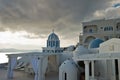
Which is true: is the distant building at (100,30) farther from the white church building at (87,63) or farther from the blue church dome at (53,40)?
the white church building at (87,63)

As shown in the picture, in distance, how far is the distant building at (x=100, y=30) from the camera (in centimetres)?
2997

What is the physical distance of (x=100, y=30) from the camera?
3152cm

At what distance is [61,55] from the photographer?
28953 mm

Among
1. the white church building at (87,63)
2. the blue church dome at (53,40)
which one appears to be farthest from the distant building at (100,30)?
the white church building at (87,63)

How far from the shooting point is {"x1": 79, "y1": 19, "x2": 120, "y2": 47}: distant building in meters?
30.0

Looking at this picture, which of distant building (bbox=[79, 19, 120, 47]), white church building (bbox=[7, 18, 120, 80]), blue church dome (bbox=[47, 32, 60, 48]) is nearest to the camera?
white church building (bbox=[7, 18, 120, 80])

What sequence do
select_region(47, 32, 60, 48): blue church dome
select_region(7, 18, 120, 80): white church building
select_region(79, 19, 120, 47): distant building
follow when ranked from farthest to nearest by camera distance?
select_region(47, 32, 60, 48): blue church dome → select_region(79, 19, 120, 47): distant building → select_region(7, 18, 120, 80): white church building

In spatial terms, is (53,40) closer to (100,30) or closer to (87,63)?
(100,30)

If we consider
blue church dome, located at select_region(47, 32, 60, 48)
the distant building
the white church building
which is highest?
the distant building

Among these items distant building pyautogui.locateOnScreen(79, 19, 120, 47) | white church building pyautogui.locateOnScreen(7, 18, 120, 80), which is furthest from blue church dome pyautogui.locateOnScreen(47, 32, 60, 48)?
distant building pyautogui.locateOnScreen(79, 19, 120, 47)

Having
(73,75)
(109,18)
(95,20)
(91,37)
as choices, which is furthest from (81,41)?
(73,75)

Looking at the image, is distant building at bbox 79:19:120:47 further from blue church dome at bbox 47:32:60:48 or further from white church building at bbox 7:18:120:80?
white church building at bbox 7:18:120:80

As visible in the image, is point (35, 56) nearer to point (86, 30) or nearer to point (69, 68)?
point (69, 68)

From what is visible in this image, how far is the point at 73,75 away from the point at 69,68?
101 cm
